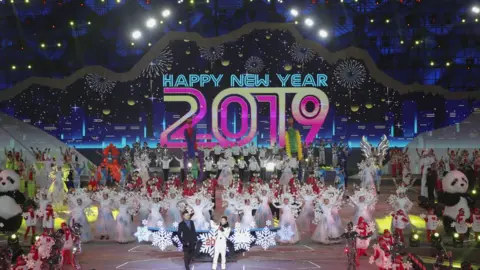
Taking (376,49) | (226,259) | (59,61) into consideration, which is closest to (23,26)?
(59,61)

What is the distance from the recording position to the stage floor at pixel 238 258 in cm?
1173

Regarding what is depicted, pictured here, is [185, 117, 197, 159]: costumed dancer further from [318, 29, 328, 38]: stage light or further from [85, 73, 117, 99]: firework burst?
[318, 29, 328, 38]: stage light

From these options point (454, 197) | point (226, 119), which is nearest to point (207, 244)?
point (454, 197)

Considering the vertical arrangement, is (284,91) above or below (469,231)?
above

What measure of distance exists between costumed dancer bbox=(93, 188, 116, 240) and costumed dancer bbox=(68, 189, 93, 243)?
0.27m

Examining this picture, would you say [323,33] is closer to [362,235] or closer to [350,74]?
[350,74]

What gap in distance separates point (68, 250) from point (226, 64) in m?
13.5

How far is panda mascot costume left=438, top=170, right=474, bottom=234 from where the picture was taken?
13719mm

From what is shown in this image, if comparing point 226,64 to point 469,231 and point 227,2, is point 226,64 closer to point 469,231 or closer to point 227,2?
point 227,2

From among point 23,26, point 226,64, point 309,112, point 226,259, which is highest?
point 23,26

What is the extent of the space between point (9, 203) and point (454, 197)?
908 cm

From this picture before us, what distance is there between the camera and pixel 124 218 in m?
13.8

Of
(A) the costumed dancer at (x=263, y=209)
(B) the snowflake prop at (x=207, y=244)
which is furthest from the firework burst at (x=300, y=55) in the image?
(B) the snowflake prop at (x=207, y=244)

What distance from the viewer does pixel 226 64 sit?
24219 mm
